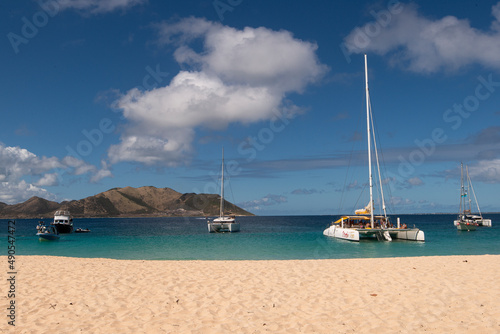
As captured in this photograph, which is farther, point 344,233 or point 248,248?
point 344,233

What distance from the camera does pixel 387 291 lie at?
1106 cm

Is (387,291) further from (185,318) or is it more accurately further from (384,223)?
(384,223)

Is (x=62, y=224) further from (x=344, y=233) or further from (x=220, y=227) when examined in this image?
(x=344, y=233)

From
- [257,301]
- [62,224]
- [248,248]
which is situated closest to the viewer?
[257,301]

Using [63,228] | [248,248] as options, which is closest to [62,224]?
[63,228]

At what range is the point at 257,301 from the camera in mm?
10047

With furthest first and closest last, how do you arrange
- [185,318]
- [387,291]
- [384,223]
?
[384,223] < [387,291] < [185,318]

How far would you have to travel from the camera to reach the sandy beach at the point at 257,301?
25.8 ft

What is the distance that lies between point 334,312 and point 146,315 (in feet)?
15.8

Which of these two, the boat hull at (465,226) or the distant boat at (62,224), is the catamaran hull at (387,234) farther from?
the distant boat at (62,224)

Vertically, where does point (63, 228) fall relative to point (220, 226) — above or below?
below

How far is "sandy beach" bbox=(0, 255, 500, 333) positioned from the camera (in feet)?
25.8

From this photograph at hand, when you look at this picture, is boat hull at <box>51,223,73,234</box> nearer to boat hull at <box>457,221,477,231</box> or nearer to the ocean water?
the ocean water

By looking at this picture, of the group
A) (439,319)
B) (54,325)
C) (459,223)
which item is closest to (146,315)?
(54,325)
